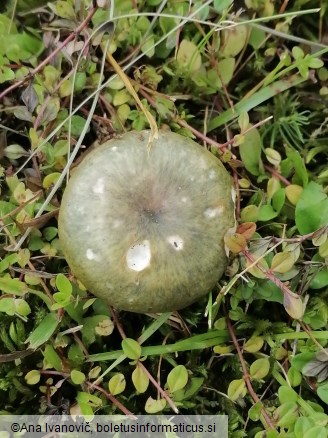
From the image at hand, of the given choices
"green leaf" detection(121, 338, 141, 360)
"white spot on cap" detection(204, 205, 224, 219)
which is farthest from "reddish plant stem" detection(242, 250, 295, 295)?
"green leaf" detection(121, 338, 141, 360)

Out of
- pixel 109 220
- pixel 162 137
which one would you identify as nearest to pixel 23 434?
pixel 109 220

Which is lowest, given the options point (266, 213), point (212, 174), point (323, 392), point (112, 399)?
point (323, 392)

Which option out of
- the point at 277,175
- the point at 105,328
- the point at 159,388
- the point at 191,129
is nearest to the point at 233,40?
the point at 191,129

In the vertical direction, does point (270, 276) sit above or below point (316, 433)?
above

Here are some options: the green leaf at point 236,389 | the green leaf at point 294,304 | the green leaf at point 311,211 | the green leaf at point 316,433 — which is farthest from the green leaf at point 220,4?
the green leaf at point 316,433

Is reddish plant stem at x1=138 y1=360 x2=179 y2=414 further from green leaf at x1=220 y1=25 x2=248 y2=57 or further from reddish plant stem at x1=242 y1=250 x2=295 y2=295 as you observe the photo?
green leaf at x1=220 y1=25 x2=248 y2=57

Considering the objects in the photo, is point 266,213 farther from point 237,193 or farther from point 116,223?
point 116,223

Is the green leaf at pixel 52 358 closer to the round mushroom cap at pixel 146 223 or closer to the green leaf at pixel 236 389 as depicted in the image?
the round mushroom cap at pixel 146 223

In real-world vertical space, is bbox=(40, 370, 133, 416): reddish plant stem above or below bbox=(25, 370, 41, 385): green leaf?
below
